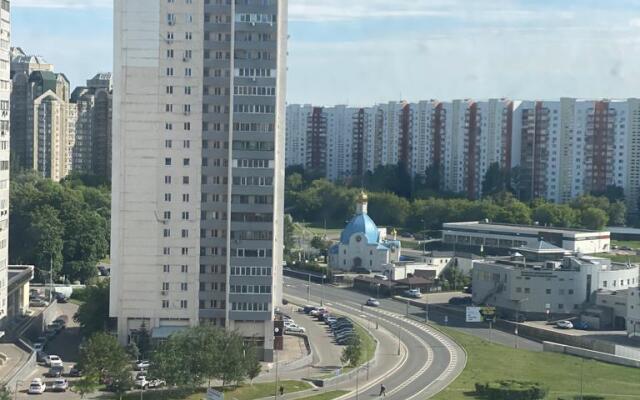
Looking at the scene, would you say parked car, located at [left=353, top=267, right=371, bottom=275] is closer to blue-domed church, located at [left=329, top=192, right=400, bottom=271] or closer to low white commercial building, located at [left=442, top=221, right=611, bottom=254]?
blue-domed church, located at [left=329, top=192, right=400, bottom=271]

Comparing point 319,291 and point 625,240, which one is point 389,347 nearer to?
point 319,291

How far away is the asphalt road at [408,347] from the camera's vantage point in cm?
3900

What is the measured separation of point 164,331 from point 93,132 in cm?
5630

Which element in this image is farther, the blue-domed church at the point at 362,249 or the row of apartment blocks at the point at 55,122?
the row of apartment blocks at the point at 55,122

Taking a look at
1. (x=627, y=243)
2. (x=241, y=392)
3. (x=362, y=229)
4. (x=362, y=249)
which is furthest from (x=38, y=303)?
(x=627, y=243)

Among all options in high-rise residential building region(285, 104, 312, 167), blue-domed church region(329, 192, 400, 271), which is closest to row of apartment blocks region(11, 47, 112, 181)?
high-rise residential building region(285, 104, 312, 167)

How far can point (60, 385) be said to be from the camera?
121 feet

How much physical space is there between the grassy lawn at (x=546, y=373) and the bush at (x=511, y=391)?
45cm

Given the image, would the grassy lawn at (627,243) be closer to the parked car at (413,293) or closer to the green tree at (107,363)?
the parked car at (413,293)

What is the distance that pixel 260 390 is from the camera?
37.5 meters

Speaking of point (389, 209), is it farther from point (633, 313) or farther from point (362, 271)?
point (633, 313)

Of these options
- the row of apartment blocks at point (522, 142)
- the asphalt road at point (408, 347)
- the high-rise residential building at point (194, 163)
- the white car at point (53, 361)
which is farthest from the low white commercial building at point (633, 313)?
the row of apartment blocks at point (522, 142)

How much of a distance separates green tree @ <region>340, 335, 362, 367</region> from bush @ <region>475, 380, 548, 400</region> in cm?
490

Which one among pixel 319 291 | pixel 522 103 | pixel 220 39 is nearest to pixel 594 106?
pixel 522 103
